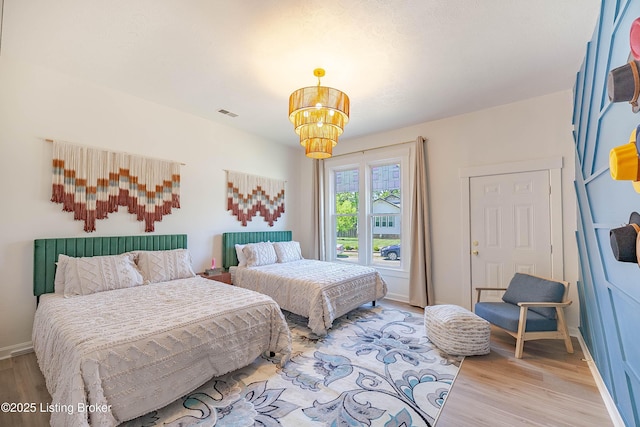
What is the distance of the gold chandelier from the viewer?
237 centimetres

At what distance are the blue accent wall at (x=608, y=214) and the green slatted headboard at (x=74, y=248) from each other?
435cm

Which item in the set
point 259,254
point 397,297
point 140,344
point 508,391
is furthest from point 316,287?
point 397,297

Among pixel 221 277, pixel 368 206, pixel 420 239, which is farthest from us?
pixel 368 206

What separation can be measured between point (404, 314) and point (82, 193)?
430 cm

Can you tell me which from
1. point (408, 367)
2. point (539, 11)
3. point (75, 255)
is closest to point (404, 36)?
point (539, 11)

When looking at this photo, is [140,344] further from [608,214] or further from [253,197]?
[253,197]

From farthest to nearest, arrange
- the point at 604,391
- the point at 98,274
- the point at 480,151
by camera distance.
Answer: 1. the point at 480,151
2. the point at 98,274
3. the point at 604,391

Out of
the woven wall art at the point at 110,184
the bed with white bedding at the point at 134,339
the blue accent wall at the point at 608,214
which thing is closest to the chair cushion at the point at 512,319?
the blue accent wall at the point at 608,214

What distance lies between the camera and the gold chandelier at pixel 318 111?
237cm

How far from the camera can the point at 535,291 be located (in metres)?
2.91

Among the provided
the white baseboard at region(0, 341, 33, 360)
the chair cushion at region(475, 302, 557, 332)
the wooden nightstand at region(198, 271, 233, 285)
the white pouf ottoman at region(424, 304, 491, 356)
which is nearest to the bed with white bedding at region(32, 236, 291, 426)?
the white baseboard at region(0, 341, 33, 360)

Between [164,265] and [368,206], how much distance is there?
3379 millimetres

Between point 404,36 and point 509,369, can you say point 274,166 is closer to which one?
point 404,36

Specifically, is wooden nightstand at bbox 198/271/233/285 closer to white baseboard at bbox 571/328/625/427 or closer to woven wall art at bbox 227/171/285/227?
woven wall art at bbox 227/171/285/227
